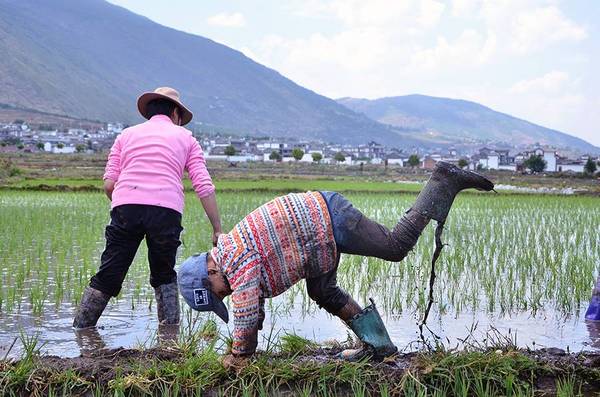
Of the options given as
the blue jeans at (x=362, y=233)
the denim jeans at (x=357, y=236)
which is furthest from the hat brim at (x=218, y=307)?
the blue jeans at (x=362, y=233)

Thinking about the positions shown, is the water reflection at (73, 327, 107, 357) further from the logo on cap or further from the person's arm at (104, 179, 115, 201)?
the logo on cap

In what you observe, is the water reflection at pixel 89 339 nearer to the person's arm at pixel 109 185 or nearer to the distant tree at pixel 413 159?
the person's arm at pixel 109 185

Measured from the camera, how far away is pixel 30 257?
7.49 m

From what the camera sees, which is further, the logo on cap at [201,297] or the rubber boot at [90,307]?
the rubber boot at [90,307]

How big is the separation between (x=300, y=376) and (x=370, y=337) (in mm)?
524

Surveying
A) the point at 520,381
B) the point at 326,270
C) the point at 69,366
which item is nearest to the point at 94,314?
the point at 69,366

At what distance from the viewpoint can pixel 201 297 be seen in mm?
3309

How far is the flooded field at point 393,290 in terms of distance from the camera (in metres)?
4.52

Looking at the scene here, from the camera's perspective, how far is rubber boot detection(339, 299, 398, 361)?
3.51m

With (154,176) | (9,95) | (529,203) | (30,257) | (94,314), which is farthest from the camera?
(9,95)

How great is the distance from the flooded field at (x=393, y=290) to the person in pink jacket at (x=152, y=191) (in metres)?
0.35

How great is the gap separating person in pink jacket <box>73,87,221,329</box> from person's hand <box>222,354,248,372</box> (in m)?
0.99

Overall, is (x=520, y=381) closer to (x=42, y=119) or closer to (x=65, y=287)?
(x=65, y=287)

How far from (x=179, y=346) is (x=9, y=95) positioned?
15982cm
